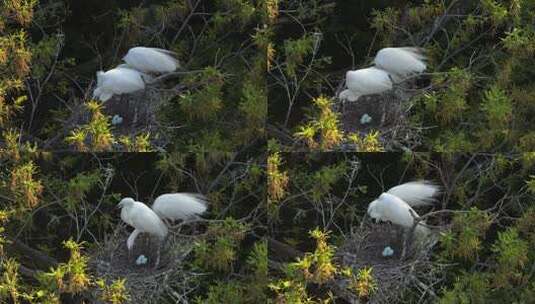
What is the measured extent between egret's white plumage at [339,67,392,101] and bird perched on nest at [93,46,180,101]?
46 centimetres

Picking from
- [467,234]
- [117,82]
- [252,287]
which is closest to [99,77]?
[117,82]

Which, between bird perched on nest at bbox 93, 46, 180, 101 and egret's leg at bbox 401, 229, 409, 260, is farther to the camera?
egret's leg at bbox 401, 229, 409, 260

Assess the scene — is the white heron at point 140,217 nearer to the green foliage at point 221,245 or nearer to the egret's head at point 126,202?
the egret's head at point 126,202

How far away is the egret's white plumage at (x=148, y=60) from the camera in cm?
202

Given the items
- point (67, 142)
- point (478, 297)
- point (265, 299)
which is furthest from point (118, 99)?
point (478, 297)

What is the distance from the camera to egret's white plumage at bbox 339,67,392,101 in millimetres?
1986

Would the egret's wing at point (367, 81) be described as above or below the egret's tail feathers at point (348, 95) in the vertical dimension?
above

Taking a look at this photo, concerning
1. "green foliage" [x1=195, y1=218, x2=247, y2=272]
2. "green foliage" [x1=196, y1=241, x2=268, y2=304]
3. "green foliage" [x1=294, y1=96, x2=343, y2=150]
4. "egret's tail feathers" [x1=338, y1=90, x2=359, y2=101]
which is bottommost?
"green foliage" [x1=196, y1=241, x2=268, y2=304]

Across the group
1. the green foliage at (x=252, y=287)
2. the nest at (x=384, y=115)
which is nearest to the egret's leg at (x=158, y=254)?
the green foliage at (x=252, y=287)

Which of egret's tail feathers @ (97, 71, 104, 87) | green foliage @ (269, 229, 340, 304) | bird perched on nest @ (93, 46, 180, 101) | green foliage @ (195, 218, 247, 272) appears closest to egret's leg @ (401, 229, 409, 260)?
green foliage @ (269, 229, 340, 304)

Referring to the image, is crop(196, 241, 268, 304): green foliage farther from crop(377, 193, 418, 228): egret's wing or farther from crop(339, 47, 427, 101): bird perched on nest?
crop(339, 47, 427, 101): bird perched on nest

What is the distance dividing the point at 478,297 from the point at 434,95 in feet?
1.80

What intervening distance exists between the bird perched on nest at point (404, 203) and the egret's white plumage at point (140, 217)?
56 cm

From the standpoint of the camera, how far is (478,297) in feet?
6.87
